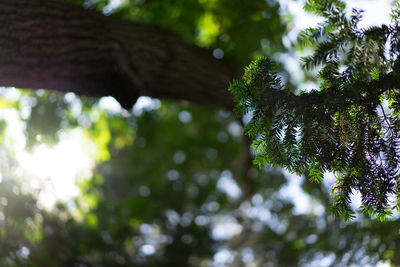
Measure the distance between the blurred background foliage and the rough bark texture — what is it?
72cm

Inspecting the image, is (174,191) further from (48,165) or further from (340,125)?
(340,125)

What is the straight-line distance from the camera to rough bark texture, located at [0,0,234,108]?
2.68 meters

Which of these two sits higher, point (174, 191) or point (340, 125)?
point (174, 191)

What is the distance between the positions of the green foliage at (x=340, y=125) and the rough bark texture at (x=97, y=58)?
1708 mm

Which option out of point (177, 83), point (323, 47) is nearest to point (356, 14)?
point (323, 47)

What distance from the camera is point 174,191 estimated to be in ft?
28.4

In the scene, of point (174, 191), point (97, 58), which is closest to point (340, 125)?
point (97, 58)

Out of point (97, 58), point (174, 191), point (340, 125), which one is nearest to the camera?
point (340, 125)

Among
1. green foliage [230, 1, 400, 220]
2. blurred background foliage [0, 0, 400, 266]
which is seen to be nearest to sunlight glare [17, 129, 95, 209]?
blurred background foliage [0, 0, 400, 266]

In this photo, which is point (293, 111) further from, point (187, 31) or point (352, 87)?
point (187, 31)

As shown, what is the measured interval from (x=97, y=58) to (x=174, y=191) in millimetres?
6038

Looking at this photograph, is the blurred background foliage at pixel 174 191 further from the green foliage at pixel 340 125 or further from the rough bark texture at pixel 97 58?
the green foliage at pixel 340 125

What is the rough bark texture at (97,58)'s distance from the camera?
268 centimetres

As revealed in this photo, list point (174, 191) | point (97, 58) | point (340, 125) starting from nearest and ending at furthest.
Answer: point (340, 125) < point (97, 58) < point (174, 191)
